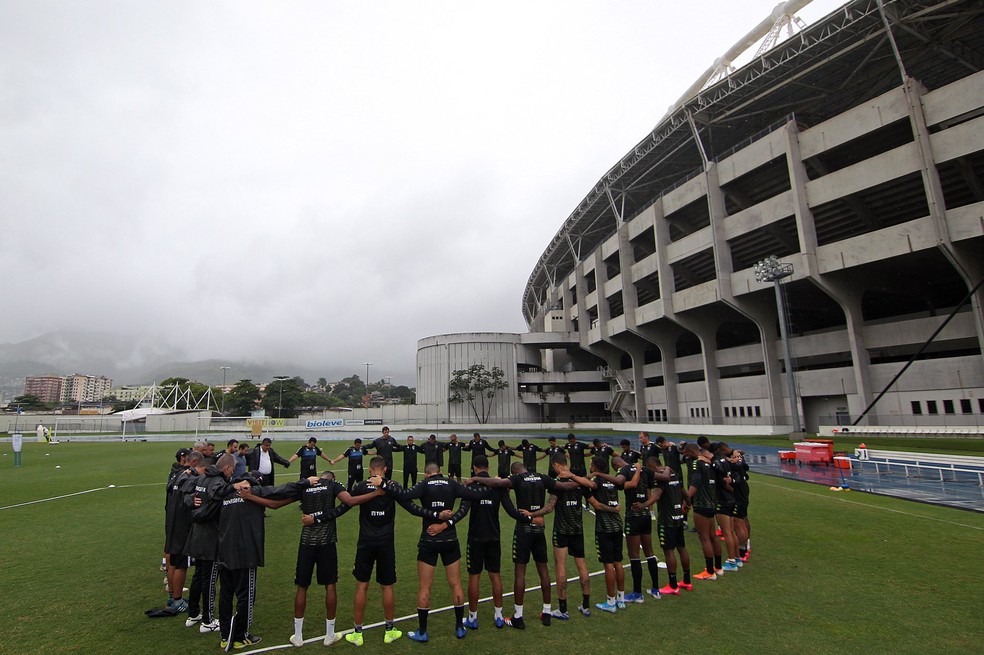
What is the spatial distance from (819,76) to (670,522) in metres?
40.0

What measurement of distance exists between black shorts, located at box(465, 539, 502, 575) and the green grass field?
75cm

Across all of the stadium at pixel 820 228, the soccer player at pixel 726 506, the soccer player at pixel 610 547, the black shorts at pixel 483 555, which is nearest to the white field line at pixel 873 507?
the soccer player at pixel 726 506

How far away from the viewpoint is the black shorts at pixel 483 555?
629 centimetres

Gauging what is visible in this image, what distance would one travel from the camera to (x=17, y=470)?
23.8m

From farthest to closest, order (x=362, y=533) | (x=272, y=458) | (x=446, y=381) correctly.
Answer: (x=446, y=381) → (x=272, y=458) → (x=362, y=533)

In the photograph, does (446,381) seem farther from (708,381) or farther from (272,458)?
(272,458)

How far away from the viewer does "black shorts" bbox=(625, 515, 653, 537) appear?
24.0ft

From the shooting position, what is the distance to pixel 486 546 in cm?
638

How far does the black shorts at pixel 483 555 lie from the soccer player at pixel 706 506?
360 centimetres

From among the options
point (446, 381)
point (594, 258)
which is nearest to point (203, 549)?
point (594, 258)

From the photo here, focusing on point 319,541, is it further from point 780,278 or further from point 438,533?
point 780,278

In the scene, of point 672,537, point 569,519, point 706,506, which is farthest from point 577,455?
point 569,519

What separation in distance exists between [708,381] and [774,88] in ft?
81.7

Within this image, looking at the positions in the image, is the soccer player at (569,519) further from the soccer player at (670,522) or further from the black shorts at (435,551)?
the black shorts at (435,551)
